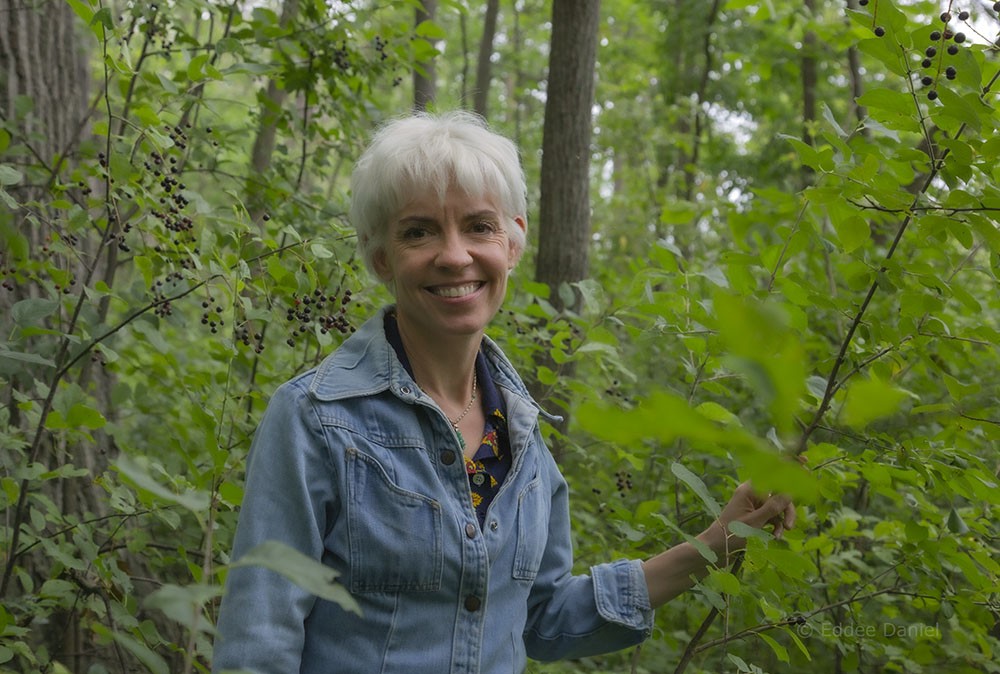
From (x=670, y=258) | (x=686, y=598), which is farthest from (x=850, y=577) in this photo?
(x=670, y=258)

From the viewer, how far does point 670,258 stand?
236cm

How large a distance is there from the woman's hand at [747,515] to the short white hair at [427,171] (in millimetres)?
852

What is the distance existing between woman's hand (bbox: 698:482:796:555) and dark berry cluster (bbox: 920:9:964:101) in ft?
2.96

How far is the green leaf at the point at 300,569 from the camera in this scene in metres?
0.86

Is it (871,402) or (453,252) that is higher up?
(453,252)

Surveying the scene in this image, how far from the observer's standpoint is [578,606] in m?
2.15

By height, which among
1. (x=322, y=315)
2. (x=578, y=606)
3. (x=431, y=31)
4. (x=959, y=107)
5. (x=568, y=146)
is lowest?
(x=578, y=606)

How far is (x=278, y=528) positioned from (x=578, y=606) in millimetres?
891

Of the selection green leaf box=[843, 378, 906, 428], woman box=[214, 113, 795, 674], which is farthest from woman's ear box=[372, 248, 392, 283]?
green leaf box=[843, 378, 906, 428]

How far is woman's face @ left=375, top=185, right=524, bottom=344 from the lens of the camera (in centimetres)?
190

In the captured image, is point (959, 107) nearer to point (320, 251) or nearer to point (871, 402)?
point (871, 402)

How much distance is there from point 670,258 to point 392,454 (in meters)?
1.04

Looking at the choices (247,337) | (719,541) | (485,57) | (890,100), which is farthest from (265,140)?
(890,100)

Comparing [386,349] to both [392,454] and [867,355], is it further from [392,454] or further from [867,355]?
[867,355]
